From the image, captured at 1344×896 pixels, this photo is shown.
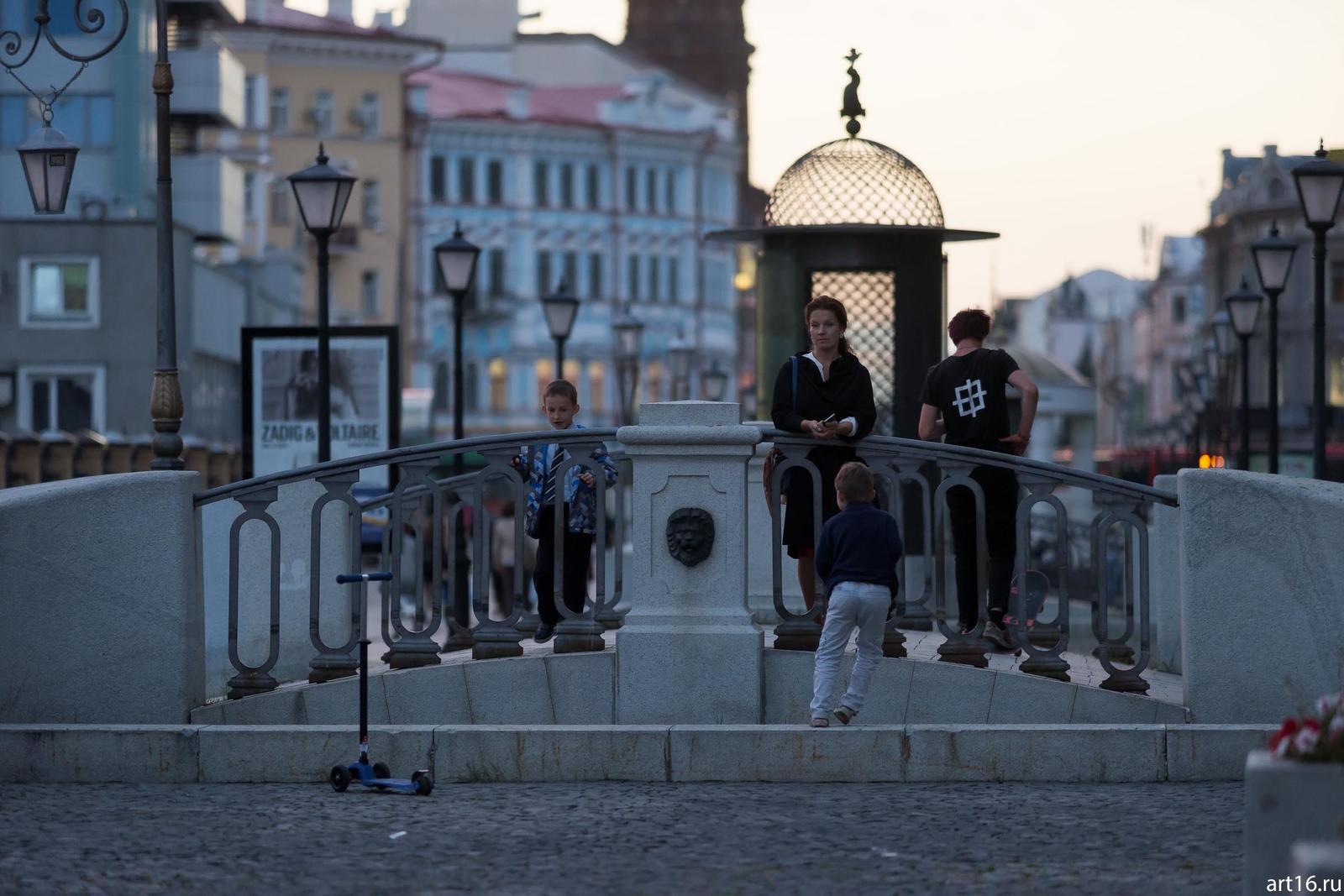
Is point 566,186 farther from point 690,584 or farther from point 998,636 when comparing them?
point 690,584

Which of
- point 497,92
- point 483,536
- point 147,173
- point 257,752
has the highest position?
point 497,92

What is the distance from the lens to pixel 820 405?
13.5 meters

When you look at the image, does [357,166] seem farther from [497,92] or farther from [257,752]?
[257,752]

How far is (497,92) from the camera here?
4200 inches

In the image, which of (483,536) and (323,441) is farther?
(323,441)

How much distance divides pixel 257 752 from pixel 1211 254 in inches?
3710

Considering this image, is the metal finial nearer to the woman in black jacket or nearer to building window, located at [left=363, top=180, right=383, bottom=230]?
the woman in black jacket

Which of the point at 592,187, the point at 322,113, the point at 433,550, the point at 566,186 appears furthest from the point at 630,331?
the point at 592,187

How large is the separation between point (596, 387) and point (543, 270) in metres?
4.99

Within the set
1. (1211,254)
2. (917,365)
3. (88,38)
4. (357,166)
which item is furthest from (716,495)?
(1211,254)

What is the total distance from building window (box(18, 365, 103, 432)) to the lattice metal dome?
37.9 m

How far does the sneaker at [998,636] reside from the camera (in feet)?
43.7

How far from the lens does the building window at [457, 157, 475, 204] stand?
103562 mm

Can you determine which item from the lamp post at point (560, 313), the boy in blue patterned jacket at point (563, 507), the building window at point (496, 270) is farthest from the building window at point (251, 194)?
the boy in blue patterned jacket at point (563, 507)
